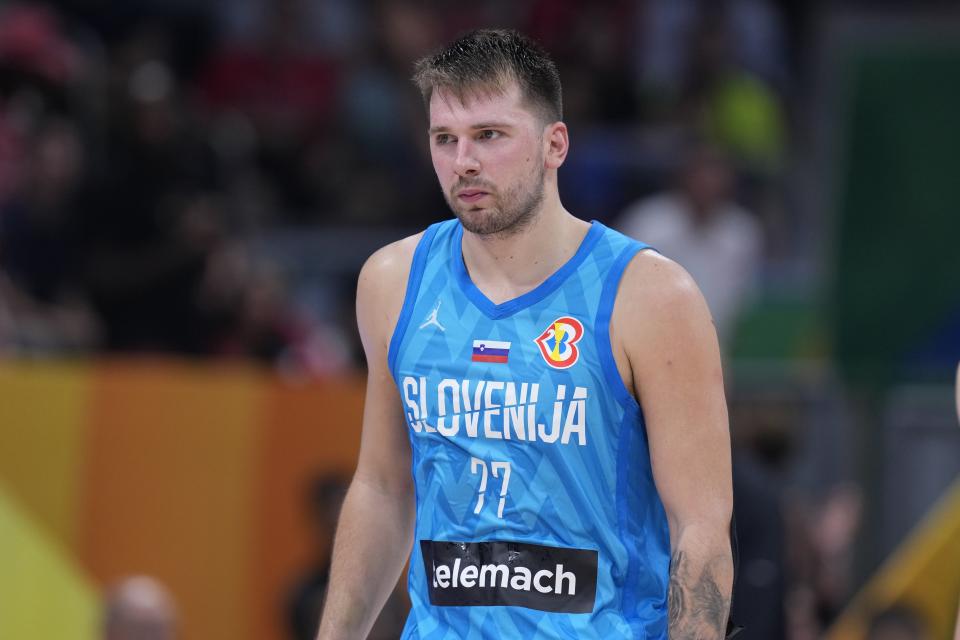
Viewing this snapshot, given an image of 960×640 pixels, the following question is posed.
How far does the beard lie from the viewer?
415cm

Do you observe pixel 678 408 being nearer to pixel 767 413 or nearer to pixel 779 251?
pixel 767 413

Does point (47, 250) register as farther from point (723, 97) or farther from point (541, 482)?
point (541, 482)

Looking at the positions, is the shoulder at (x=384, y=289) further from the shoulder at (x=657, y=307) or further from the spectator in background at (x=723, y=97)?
the spectator in background at (x=723, y=97)

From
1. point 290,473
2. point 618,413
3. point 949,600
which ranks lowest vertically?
point 949,600

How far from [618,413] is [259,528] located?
5.81 meters

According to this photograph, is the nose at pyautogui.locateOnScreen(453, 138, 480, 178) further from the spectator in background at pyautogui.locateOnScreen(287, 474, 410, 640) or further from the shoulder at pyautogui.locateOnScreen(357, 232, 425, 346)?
the spectator in background at pyautogui.locateOnScreen(287, 474, 410, 640)

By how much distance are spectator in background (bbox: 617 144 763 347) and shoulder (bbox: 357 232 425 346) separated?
7.51 metres

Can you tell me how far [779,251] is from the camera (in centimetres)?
1409

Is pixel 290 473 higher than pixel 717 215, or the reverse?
pixel 717 215

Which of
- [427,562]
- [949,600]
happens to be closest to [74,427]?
[949,600]

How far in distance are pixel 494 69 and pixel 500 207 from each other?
0.32 m

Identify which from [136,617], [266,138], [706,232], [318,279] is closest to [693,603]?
[136,617]

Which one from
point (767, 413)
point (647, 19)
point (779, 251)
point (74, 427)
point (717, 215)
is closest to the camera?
point (74, 427)

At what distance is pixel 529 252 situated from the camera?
4.28m
